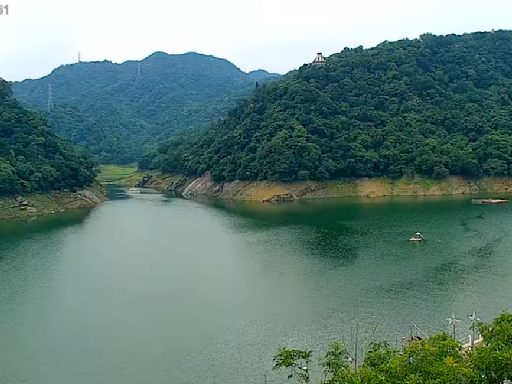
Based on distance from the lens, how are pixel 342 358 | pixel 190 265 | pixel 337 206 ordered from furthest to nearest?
pixel 337 206, pixel 190 265, pixel 342 358

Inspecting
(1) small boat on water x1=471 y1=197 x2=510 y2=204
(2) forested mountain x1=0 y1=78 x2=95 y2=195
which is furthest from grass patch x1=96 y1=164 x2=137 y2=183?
(1) small boat on water x1=471 y1=197 x2=510 y2=204

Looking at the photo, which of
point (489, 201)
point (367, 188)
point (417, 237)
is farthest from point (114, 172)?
point (417, 237)

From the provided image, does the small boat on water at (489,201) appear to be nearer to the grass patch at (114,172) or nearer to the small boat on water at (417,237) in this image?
the small boat on water at (417,237)

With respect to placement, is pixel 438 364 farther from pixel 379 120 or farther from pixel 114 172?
pixel 114 172

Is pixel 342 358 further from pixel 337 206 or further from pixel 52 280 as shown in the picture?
pixel 337 206

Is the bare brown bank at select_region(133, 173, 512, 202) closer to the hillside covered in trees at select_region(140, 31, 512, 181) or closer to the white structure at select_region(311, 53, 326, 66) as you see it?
the hillside covered in trees at select_region(140, 31, 512, 181)

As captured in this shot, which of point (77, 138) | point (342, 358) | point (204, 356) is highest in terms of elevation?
point (77, 138)

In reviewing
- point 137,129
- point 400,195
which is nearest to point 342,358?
point 400,195
